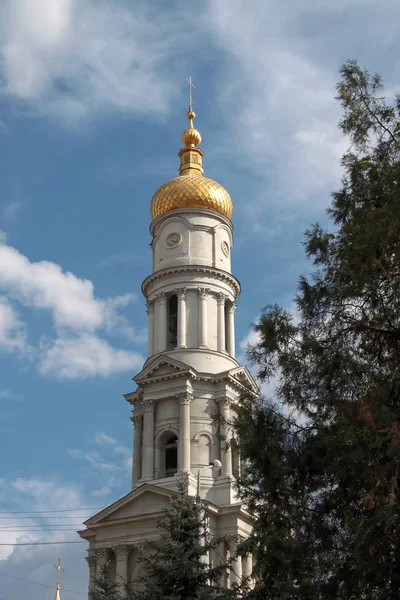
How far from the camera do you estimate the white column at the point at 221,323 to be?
39156mm

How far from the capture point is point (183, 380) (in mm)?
36688

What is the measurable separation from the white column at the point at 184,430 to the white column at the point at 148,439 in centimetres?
146

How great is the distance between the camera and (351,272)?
14812 mm

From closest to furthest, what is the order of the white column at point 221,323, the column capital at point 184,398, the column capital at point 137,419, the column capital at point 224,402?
the column capital at point 184,398
the column capital at point 224,402
the column capital at point 137,419
the white column at point 221,323

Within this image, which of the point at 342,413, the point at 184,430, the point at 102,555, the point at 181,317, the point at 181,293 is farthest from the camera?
the point at 181,293

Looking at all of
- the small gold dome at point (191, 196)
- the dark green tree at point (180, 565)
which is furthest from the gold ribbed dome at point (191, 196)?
the dark green tree at point (180, 565)

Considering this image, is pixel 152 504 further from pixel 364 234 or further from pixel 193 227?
pixel 364 234

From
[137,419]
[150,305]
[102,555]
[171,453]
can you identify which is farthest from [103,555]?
[150,305]

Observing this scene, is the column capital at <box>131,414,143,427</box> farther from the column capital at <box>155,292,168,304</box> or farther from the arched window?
the column capital at <box>155,292,168,304</box>

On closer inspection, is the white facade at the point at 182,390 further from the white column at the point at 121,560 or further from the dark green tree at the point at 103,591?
the dark green tree at the point at 103,591

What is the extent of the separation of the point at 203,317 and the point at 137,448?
633 cm

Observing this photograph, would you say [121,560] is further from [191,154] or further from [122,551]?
[191,154]

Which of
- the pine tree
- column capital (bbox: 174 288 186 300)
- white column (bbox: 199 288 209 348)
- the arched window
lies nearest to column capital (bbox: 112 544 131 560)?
the arched window

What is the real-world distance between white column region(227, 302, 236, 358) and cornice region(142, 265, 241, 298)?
983mm
